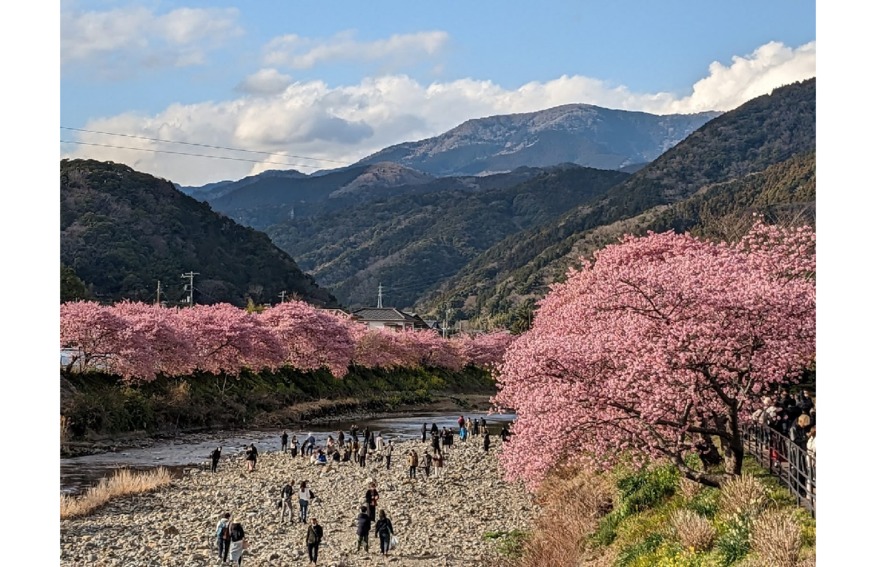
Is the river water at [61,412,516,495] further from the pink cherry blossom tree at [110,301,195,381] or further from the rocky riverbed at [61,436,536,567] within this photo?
the pink cherry blossom tree at [110,301,195,381]

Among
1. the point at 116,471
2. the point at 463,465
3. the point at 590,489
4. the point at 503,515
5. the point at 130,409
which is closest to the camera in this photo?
the point at 590,489

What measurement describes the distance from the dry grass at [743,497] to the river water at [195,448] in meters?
26.3

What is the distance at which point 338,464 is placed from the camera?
150 ft

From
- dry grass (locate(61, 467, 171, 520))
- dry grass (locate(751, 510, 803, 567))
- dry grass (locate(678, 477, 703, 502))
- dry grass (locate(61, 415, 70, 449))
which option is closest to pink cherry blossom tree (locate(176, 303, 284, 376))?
dry grass (locate(61, 415, 70, 449))

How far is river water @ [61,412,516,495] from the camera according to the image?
4031 centimetres

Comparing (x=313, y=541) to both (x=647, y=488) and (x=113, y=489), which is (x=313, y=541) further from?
(x=113, y=489)

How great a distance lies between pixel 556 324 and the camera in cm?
3044

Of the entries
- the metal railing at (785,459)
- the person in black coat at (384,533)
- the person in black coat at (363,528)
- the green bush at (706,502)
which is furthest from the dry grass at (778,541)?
the person in black coat at (363,528)

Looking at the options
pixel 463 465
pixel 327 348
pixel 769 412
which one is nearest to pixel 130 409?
pixel 463 465

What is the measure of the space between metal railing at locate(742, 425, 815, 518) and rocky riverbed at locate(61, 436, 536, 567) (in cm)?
732
